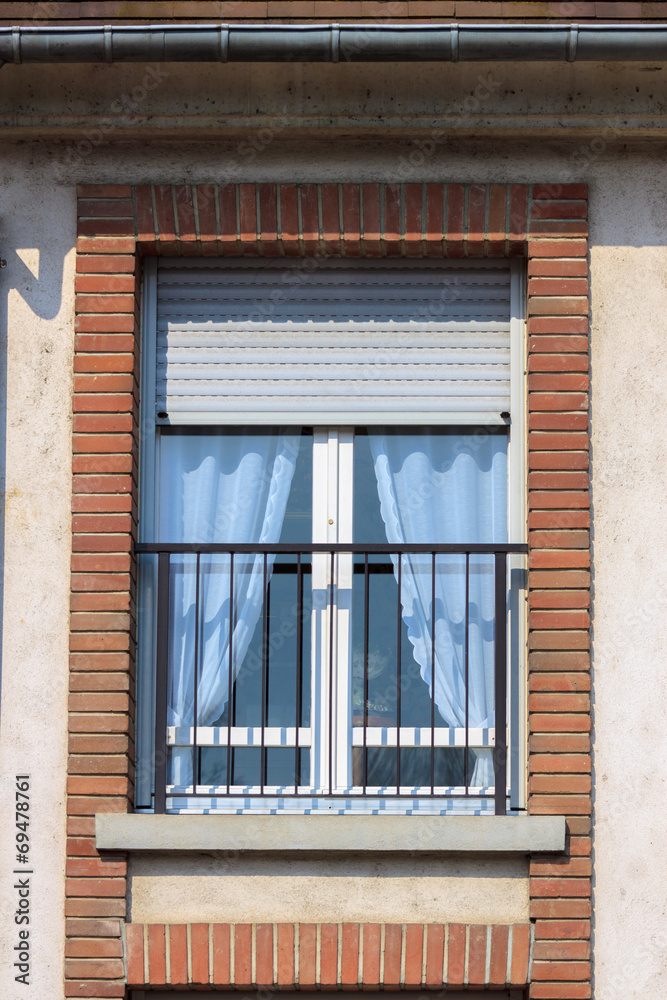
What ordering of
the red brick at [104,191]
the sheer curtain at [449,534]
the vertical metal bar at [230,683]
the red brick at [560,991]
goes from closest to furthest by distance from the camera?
the red brick at [560,991] → the vertical metal bar at [230,683] → the sheer curtain at [449,534] → the red brick at [104,191]

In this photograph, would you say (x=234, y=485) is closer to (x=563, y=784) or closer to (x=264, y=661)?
(x=264, y=661)

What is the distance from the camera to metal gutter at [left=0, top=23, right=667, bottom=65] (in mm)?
5879

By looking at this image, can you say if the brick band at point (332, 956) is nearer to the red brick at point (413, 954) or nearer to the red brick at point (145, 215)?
the red brick at point (413, 954)

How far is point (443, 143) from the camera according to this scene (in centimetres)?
638

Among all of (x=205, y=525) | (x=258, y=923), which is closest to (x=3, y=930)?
(x=258, y=923)

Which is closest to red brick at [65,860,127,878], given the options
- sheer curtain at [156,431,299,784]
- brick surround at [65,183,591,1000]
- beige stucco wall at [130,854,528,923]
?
brick surround at [65,183,591,1000]

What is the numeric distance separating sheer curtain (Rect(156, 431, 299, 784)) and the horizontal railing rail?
0.09ft

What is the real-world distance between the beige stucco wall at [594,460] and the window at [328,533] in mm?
408

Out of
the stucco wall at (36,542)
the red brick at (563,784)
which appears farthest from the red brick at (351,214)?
the red brick at (563,784)

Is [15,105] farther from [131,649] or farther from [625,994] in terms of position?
[625,994]

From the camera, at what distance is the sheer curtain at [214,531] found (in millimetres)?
6262

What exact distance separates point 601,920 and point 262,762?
5.31ft

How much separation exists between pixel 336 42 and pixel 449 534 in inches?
89.3

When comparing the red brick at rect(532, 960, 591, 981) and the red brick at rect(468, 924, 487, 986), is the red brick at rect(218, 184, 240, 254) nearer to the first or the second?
the red brick at rect(468, 924, 487, 986)
